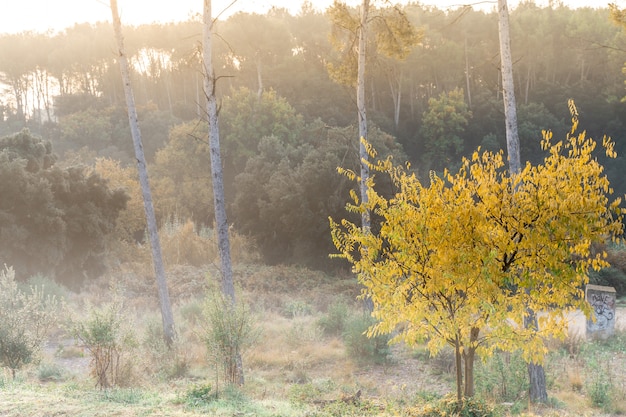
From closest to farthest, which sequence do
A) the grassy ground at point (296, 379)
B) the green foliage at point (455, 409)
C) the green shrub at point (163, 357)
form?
the green foliage at point (455, 409)
the grassy ground at point (296, 379)
the green shrub at point (163, 357)

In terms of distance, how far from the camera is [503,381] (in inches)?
427

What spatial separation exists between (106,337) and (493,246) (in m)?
6.24

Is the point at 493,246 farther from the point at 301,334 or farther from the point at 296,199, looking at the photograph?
the point at 296,199

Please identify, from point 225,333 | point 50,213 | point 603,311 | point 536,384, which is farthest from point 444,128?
point 225,333

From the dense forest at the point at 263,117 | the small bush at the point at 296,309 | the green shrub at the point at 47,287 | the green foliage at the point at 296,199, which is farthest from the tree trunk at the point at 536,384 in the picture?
the green foliage at the point at 296,199

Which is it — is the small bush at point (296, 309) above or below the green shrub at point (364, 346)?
below

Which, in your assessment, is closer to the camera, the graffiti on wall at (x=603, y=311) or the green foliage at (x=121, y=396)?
the green foliage at (x=121, y=396)

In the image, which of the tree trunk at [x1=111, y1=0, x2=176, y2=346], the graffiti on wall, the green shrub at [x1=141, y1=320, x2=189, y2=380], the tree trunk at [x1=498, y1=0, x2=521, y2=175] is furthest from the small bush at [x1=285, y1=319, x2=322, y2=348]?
the graffiti on wall

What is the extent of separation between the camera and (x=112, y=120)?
56719 millimetres

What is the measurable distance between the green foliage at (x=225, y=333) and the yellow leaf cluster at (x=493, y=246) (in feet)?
10.1

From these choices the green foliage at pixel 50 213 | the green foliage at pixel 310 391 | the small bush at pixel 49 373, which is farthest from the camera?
the green foliage at pixel 50 213

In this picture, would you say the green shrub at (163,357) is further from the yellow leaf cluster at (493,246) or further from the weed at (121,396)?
the yellow leaf cluster at (493,246)

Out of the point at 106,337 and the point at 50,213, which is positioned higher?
the point at 50,213

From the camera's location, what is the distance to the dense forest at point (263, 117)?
23.8 meters
